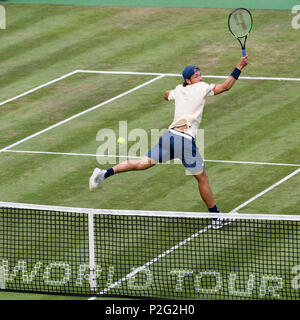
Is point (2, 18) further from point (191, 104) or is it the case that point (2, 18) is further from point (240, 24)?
point (191, 104)

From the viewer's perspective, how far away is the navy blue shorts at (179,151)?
15398 millimetres

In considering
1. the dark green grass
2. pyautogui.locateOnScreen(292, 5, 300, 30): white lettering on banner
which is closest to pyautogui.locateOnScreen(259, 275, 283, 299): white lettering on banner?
the dark green grass

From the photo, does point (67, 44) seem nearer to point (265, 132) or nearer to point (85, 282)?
point (265, 132)

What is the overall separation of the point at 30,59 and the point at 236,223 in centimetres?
1292

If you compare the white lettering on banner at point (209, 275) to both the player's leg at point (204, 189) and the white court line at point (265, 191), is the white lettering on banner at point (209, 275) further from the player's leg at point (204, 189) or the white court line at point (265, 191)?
the white court line at point (265, 191)

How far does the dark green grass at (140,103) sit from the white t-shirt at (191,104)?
1754mm

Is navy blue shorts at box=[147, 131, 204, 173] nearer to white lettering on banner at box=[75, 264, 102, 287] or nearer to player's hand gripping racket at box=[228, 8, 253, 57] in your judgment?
white lettering on banner at box=[75, 264, 102, 287]

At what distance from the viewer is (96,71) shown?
25.0m

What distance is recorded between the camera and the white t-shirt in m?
15.4

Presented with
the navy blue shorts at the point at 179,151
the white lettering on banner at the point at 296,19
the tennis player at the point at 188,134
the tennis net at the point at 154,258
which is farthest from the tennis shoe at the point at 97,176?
the white lettering on banner at the point at 296,19

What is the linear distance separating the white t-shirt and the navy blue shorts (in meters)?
0.16

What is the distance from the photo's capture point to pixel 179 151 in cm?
1547

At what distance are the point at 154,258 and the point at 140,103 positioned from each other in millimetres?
8591

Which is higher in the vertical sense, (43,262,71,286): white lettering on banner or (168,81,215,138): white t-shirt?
(168,81,215,138): white t-shirt
